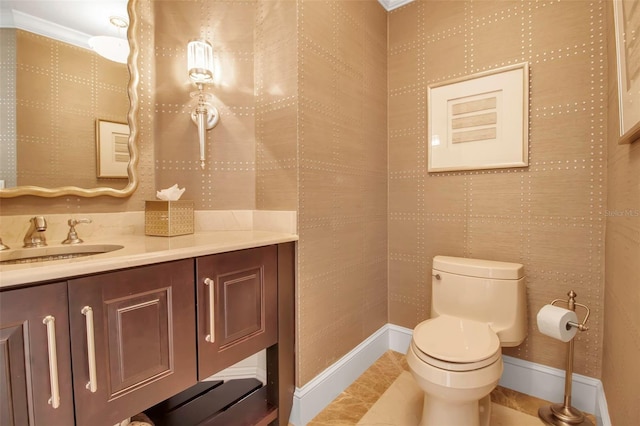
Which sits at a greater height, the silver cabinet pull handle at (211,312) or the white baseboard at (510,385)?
the silver cabinet pull handle at (211,312)

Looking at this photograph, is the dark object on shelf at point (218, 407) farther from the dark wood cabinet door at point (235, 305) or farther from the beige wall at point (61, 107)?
the beige wall at point (61, 107)

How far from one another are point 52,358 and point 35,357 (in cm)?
4

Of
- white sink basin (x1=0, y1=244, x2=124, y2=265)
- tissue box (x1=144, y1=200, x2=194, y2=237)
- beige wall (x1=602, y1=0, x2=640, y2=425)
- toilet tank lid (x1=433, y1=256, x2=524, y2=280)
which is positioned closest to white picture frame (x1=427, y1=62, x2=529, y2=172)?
beige wall (x1=602, y1=0, x2=640, y2=425)

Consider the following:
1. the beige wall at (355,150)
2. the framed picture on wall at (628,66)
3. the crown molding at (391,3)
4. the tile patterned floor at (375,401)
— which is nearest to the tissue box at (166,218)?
the beige wall at (355,150)

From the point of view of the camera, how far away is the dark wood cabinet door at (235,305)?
118 centimetres

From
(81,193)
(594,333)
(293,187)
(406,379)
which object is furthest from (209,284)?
(594,333)

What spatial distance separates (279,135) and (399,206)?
1117 millimetres

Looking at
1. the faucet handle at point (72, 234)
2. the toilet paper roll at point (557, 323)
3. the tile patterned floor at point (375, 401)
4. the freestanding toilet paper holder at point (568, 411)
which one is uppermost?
the faucet handle at point (72, 234)

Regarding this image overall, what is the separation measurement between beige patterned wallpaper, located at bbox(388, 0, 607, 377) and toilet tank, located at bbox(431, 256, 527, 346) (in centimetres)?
20

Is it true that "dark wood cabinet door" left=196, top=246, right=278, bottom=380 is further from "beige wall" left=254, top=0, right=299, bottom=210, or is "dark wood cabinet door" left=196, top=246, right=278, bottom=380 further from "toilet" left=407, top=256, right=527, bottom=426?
"toilet" left=407, top=256, right=527, bottom=426

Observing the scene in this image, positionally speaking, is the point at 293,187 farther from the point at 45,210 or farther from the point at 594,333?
the point at 594,333

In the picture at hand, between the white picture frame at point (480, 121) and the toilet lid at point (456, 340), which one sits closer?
the toilet lid at point (456, 340)

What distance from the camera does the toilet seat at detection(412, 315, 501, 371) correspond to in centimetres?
127

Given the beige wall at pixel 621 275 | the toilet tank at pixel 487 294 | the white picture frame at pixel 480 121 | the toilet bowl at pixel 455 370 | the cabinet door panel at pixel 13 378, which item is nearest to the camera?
the cabinet door panel at pixel 13 378
